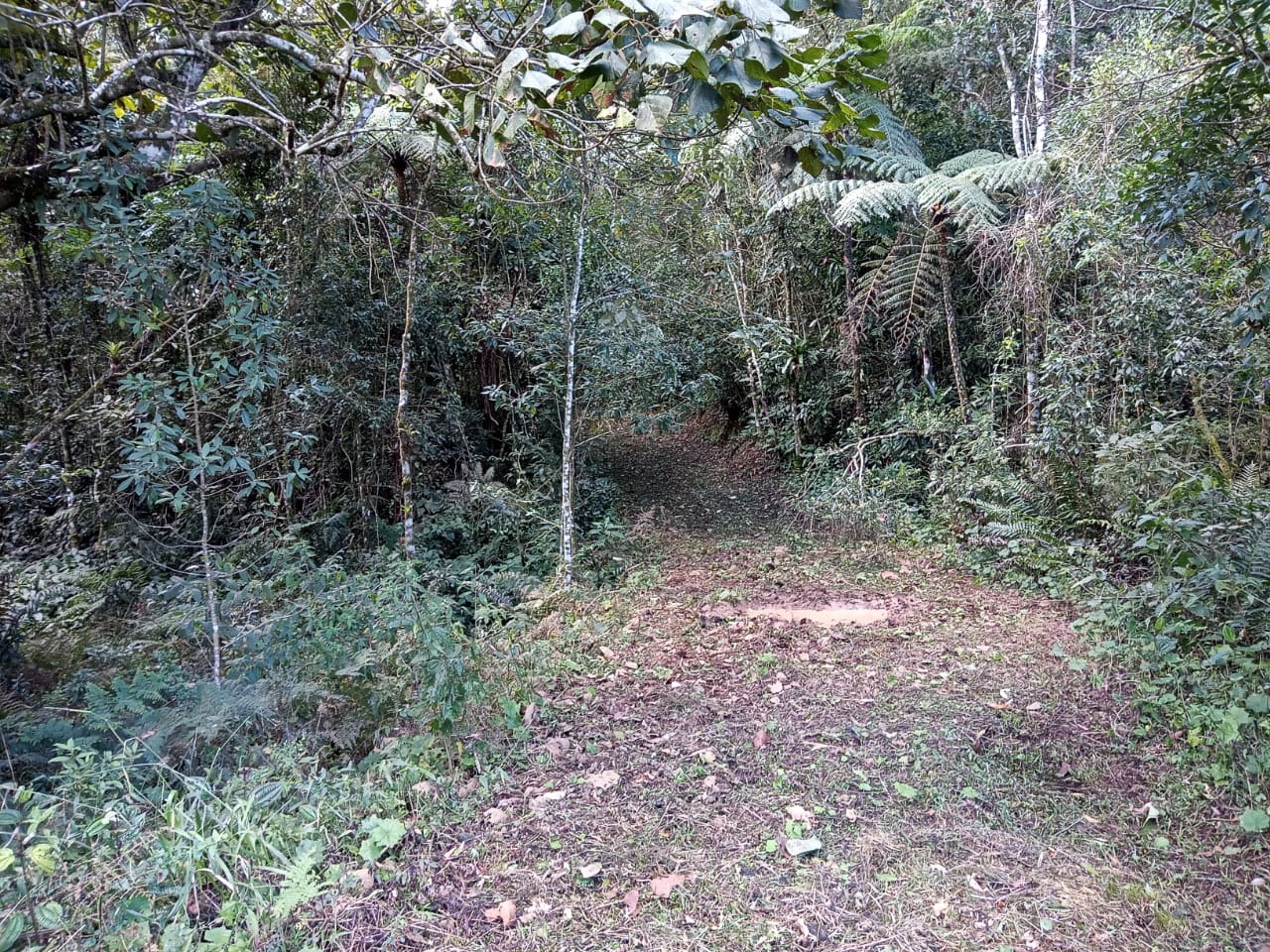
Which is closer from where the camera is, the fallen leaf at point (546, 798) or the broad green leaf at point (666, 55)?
the broad green leaf at point (666, 55)

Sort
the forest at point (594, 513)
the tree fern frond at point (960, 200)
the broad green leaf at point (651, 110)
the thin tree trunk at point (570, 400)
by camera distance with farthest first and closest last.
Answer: the tree fern frond at point (960, 200) → the thin tree trunk at point (570, 400) → the forest at point (594, 513) → the broad green leaf at point (651, 110)

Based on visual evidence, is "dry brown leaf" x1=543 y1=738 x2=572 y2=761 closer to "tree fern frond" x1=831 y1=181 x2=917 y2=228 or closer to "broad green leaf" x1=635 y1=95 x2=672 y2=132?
"broad green leaf" x1=635 y1=95 x2=672 y2=132

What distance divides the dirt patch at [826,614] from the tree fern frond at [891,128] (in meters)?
5.74

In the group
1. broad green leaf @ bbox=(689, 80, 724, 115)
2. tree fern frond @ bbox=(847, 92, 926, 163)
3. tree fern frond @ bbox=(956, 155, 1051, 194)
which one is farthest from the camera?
tree fern frond @ bbox=(847, 92, 926, 163)

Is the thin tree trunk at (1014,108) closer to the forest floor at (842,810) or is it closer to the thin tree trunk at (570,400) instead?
the thin tree trunk at (570,400)

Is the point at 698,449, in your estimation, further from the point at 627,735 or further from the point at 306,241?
the point at 627,735

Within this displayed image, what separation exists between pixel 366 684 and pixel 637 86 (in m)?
2.95

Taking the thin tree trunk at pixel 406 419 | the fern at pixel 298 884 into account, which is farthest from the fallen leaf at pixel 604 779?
the thin tree trunk at pixel 406 419

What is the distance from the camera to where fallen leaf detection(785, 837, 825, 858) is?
2.45m

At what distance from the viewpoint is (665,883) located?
2.32m

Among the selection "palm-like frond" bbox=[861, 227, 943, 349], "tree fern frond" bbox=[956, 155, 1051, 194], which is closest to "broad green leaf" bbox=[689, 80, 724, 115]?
"tree fern frond" bbox=[956, 155, 1051, 194]

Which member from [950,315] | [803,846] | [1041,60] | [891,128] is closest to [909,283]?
[950,315]

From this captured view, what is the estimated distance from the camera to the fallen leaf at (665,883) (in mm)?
2271

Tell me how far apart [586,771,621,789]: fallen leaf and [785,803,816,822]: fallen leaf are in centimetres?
73
